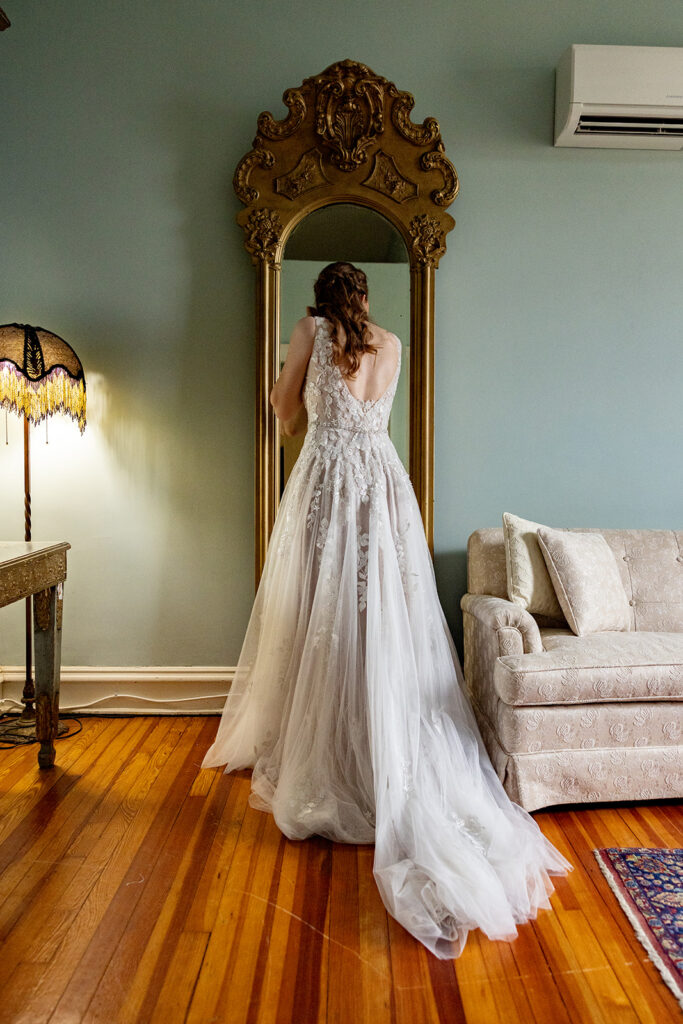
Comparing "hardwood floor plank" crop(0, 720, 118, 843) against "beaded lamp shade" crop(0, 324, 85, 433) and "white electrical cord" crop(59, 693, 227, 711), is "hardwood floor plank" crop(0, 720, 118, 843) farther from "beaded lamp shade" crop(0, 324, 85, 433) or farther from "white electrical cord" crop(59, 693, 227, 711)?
"beaded lamp shade" crop(0, 324, 85, 433)

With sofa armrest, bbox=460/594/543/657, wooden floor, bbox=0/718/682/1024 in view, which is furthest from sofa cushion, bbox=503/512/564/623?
wooden floor, bbox=0/718/682/1024

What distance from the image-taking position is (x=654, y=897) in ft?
5.23

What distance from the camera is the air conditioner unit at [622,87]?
265 centimetres

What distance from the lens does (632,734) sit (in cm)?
206

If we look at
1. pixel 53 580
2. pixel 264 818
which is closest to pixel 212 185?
pixel 53 580

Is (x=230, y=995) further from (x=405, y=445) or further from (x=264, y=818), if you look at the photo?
(x=405, y=445)

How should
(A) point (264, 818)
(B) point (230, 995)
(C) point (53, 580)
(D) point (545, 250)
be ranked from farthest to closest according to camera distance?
1. (D) point (545, 250)
2. (C) point (53, 580)
3. (A) point (264, 818)
4. (B) point (230, 995)

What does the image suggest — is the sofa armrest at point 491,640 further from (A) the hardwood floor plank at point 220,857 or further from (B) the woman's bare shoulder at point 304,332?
(B) the woman's bare shoulder at point 304,332

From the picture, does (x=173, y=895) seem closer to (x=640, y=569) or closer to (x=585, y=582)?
(x=585, y=582)

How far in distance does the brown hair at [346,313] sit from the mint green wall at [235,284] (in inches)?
31.7

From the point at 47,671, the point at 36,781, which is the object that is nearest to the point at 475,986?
the point at 36,781

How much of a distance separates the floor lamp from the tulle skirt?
98 cm

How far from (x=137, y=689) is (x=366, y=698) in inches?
51.1

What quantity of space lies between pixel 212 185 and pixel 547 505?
→ 6.25ft
